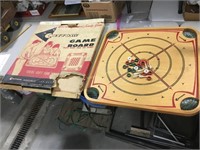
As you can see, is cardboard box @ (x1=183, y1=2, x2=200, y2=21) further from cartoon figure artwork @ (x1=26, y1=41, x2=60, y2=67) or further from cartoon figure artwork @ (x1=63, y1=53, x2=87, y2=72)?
cartoon figure artwork @ (x1=26, y1=41, x2=60, y2=67)

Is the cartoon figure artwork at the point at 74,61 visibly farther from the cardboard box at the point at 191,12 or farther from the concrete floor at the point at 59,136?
the concrete floor at the point at 59,136

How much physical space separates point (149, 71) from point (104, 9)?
50 cm

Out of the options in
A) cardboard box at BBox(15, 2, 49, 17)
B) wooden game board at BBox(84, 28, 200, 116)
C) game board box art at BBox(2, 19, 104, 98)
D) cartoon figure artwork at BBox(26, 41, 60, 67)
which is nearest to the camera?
wooden game board at BBox(84, 28, 200, 116)

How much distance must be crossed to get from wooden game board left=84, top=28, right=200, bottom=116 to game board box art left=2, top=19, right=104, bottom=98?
68 millimetres

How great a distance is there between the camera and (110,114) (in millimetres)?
1813

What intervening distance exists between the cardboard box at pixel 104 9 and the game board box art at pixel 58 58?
4cm

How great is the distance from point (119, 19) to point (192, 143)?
34.3 inches

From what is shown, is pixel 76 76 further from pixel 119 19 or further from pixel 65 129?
pixel 65 129

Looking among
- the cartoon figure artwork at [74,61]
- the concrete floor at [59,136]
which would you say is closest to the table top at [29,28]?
the cartoon figure artwork at [74,61]

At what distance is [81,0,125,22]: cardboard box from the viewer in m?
1.26

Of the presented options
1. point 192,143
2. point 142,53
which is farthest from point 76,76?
point 192,143

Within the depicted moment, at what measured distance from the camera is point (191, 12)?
1.17m

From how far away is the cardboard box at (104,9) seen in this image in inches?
49.8

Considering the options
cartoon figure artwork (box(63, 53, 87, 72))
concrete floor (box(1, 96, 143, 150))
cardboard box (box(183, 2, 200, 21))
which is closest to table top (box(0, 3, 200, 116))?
cardboard box (box(183, 2, 200, 21))
